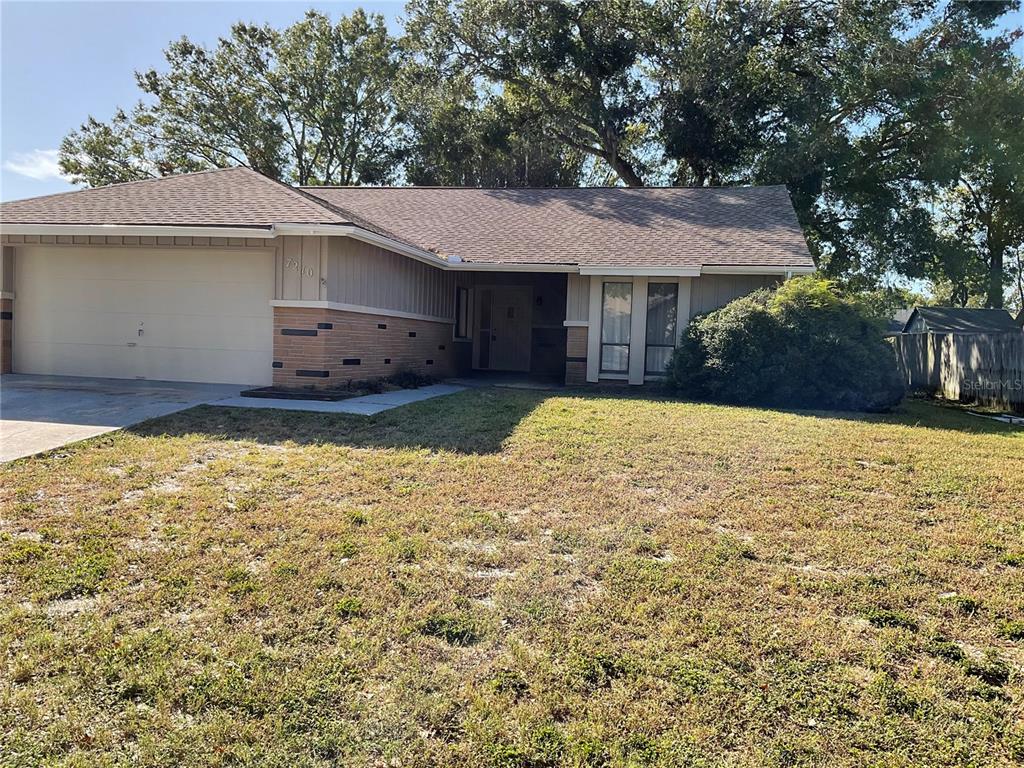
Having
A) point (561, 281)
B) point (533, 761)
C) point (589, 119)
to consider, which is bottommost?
point (533, 761)

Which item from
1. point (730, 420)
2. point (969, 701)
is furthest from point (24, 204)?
point (969, 701)

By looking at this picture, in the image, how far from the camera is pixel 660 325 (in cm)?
1291

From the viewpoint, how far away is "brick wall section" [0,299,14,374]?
1083 cm

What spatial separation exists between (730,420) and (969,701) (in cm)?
597

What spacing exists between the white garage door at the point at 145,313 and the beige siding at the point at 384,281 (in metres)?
1.08

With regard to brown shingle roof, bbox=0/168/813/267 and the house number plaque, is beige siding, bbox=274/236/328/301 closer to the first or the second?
the house number plaque

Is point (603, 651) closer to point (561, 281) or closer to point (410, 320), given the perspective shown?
point (410, 320)

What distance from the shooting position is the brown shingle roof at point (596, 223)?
507 inches

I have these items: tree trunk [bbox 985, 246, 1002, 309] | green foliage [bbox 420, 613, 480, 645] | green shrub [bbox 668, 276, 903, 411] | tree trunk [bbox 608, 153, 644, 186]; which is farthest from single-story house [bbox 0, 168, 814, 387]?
tree trunk [bbox 985, 246, 1002, 309]

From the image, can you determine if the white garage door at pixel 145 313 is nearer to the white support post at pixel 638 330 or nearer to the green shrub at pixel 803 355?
the white support post at pixel 638 330

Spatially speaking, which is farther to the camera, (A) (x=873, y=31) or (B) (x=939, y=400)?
(A) (x=873, y=31)

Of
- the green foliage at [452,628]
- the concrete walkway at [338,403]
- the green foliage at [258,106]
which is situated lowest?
the green foliage at [452,628]

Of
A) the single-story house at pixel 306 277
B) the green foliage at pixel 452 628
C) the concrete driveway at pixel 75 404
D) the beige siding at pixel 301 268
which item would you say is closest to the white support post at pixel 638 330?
the single-story house at pixel 306 277

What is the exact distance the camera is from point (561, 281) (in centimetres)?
1662
